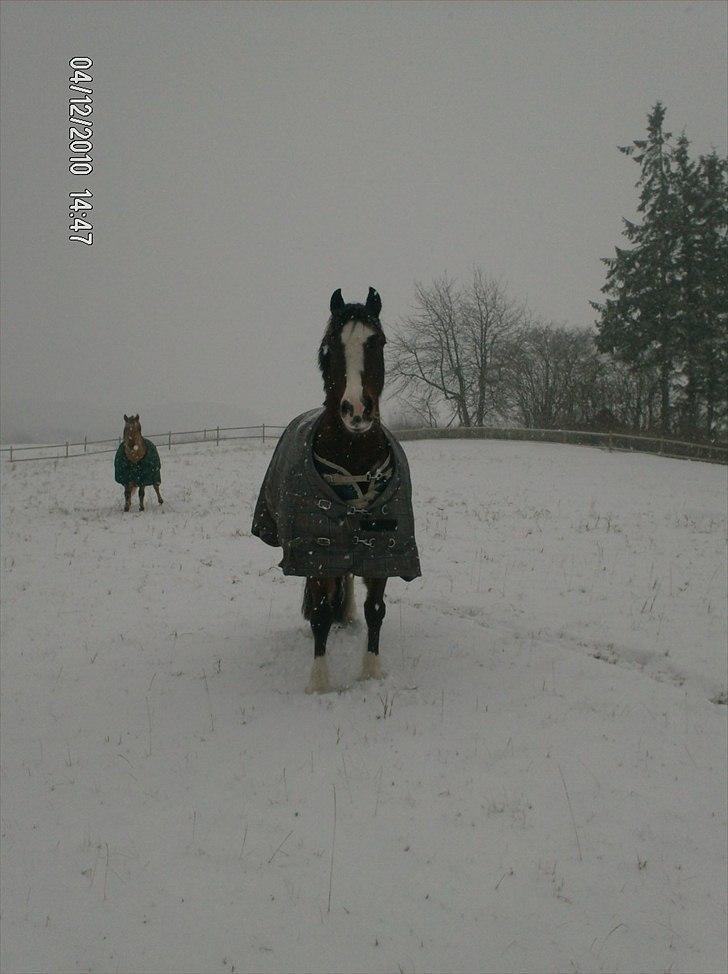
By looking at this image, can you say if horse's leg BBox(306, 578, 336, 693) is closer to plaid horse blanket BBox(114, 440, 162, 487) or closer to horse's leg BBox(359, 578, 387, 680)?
horse's leg BBox(359, 578, 387, 680)

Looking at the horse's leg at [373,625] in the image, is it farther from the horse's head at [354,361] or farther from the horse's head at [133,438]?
the horse's head at [133,438]

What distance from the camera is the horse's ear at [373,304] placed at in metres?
5.65

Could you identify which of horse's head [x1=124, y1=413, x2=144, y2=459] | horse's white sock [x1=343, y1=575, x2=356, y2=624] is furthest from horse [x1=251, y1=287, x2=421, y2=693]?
horse's head [x1=124, y1=413, x2=144, y2=459]

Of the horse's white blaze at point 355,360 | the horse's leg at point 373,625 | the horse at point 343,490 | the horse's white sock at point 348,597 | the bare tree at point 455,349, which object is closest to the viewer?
the horse's white blaze at point 355,360

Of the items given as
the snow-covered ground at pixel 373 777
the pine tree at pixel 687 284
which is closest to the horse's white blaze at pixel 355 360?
the snow-covered ground at pixel 373 777

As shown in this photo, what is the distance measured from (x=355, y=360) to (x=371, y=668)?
2.94 metres

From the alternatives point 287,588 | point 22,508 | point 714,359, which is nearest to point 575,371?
point 714,359

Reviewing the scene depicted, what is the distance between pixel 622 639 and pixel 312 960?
5.53 metres

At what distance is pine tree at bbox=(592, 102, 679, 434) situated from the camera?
3272cm

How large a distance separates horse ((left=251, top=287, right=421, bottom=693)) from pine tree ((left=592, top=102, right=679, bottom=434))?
30.0 meters

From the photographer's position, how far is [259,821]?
4.38 meters

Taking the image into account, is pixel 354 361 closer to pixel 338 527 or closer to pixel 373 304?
pixel 373 304

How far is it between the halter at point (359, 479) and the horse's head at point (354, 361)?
0.46m

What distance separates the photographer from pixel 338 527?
5887 millimetres
